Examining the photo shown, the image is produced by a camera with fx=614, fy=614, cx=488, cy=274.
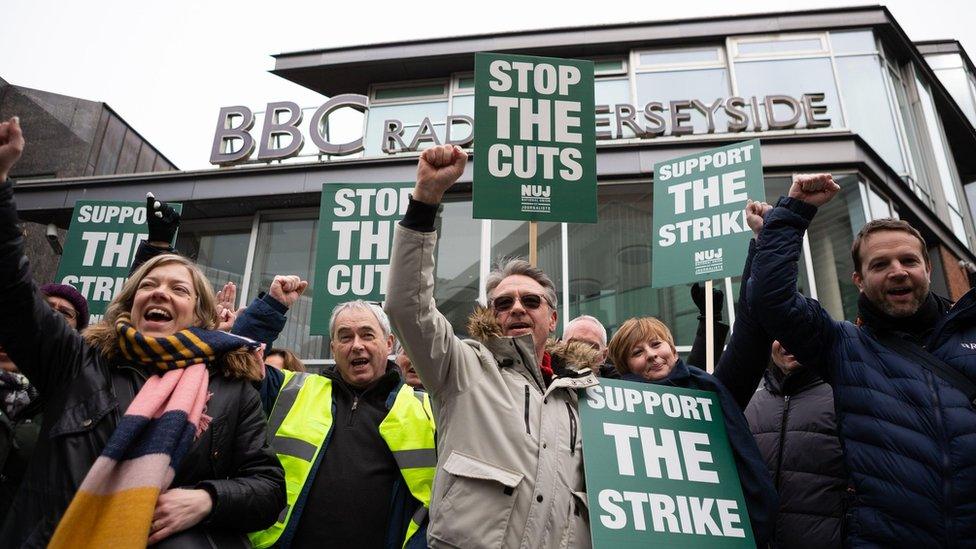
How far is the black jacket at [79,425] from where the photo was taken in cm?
154

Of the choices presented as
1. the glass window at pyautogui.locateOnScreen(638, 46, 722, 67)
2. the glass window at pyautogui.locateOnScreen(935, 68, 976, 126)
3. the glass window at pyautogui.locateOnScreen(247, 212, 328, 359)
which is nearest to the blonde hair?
the glass window at pyautogui.locateOnScreen(247, 212, 328, 359)

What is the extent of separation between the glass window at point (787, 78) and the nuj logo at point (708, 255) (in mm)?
6741

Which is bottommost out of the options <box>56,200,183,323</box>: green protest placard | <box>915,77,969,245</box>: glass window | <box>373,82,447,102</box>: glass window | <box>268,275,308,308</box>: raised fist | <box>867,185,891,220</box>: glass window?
<box>268,275,308,308</box>: raised fist

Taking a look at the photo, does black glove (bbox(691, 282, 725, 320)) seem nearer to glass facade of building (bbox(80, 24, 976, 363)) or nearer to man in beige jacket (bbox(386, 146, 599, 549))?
man in beige jacket (bbox(386, 146, 599, 549))

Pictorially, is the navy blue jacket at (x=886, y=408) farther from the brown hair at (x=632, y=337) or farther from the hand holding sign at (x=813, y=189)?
the brown hair at (x=632, y=337)

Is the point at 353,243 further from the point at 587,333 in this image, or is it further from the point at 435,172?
the point at 435,172

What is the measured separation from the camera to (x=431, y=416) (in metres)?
2.51

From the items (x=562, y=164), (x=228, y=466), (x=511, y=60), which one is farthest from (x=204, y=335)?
(x=511, y=60)

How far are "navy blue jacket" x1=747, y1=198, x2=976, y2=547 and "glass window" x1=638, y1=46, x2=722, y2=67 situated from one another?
30.0 feet

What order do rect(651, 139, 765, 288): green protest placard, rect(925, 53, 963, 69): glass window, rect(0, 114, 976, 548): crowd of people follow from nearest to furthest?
1. rect(0, 114, 976, 548): crowd of people
2. rect(651, 139, 765, 288): green protest placard
3. rect(925, 53, 963, 69): glass window

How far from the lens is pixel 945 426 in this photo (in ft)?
6.12

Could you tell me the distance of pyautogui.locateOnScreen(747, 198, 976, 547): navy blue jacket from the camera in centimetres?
180

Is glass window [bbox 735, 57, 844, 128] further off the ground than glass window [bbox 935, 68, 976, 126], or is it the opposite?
glass window [bbox 935, 68, 976, 126]

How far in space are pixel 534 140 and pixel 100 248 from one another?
4652mm
